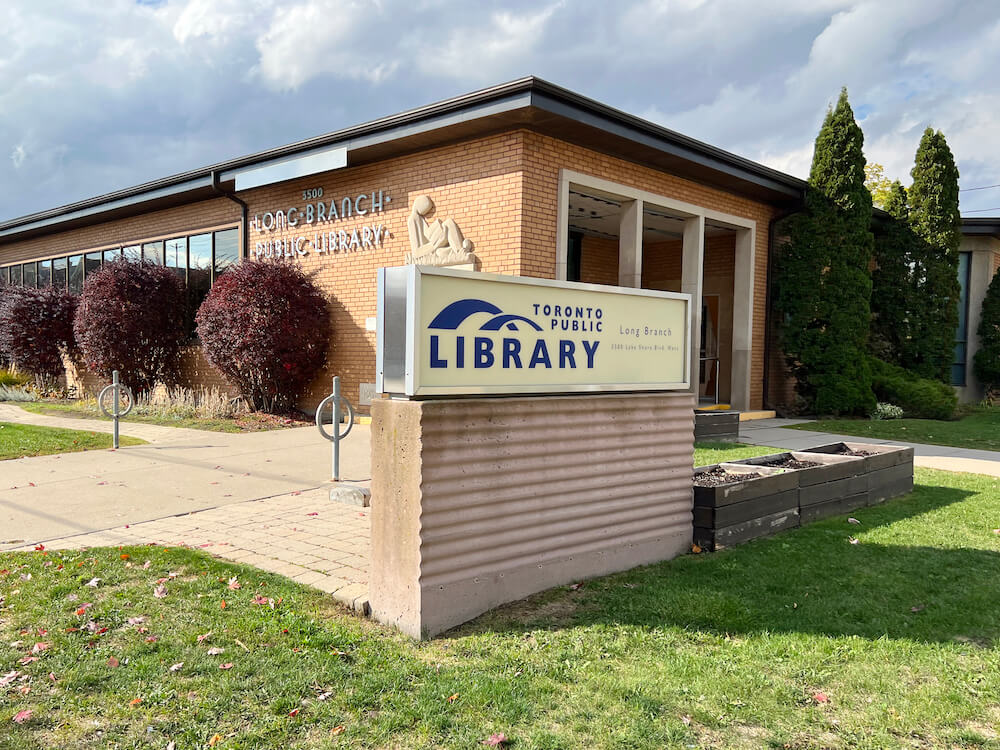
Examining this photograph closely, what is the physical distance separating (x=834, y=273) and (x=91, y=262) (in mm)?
18766

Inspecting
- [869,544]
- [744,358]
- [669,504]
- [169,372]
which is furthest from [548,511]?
[169,372]

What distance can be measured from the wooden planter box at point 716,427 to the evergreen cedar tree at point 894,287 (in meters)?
7.21

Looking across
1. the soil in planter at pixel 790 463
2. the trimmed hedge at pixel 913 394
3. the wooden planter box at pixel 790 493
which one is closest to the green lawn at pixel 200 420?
the soil in planter at pixel 790 463

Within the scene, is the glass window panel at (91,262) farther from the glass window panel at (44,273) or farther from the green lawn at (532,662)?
the green lawn at (532,662)

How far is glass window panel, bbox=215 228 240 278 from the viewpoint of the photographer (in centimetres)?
1546

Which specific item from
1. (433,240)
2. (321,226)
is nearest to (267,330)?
(321,226)

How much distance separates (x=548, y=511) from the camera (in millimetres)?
3984

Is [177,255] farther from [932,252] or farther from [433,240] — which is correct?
[932,252]

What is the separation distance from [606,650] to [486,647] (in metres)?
0.55

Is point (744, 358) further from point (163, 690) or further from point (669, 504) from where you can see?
point (163, 690)

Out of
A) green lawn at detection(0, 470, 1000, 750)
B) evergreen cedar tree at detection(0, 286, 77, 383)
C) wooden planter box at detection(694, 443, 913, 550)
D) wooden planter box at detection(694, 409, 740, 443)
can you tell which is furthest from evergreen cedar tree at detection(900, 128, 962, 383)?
evergreen cedar tree at detection(0, 286, 77, 383)

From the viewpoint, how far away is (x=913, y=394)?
47.4 feet

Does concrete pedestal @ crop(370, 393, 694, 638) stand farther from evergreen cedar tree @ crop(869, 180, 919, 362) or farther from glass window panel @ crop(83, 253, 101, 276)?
glass window panel @ crop(83, 253, 101, 276)

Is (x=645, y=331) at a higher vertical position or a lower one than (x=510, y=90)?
lower
